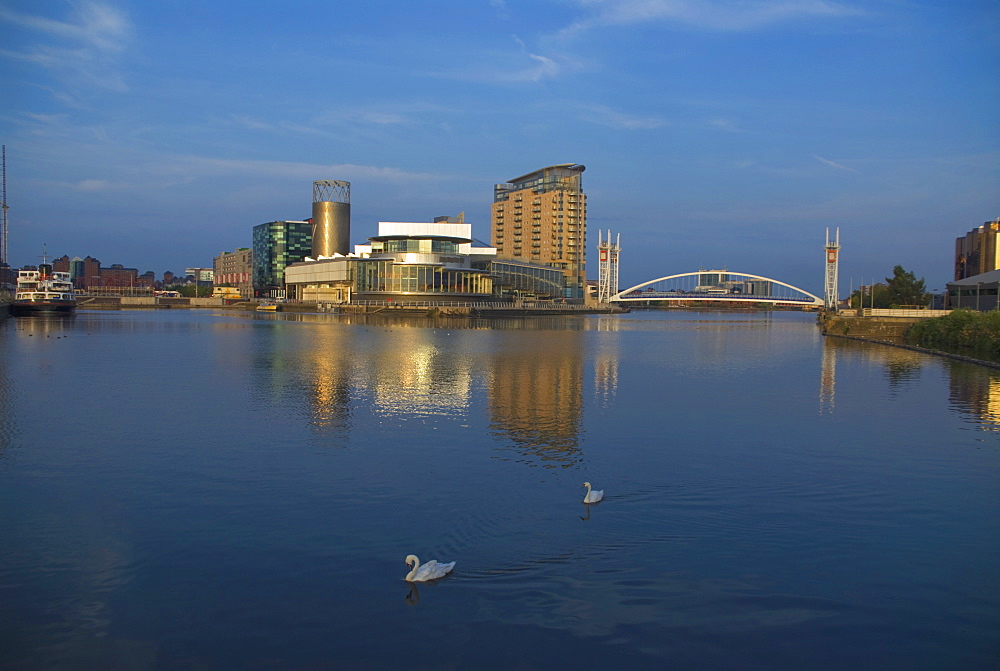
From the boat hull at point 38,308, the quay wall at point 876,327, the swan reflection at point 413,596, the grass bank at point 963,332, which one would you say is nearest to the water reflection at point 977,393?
the grass bank at point 963,332

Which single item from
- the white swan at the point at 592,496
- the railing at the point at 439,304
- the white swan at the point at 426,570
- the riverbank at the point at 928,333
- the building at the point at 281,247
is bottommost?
the white swan at the point at 426,570

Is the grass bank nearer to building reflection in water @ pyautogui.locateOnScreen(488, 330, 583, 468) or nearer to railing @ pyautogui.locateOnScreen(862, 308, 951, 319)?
railing @ pyautogui.locateOnScreen(862, 308, 951, 319)

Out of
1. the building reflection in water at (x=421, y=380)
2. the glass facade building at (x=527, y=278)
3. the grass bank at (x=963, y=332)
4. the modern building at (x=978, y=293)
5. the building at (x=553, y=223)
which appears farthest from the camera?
the building at (x=553, y=223)

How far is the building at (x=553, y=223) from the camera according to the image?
163875mm

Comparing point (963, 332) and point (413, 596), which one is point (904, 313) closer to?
point (963, 332)

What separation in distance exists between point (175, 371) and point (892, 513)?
26319 millimetres

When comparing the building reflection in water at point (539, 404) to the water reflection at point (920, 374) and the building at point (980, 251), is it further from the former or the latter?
the building at point (980, 251)

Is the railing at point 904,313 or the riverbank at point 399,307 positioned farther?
the riverbank at point 399,307

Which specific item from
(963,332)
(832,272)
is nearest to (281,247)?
(832,272)

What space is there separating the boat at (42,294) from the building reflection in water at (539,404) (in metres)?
71.2

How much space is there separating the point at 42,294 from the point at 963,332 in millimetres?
94944

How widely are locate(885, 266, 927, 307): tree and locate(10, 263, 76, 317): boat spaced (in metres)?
94.8

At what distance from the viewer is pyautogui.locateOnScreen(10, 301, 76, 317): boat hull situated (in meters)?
85.0

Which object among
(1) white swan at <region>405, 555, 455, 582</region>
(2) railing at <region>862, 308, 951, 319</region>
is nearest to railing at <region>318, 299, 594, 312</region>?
(2) railing at <region>862, 308, 951, 319</region>
